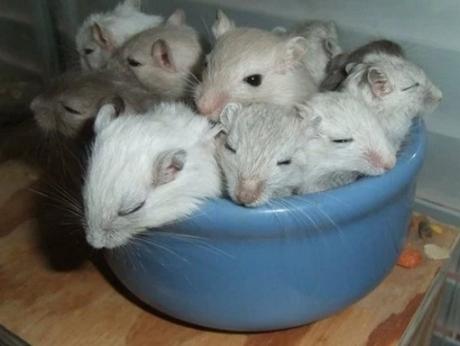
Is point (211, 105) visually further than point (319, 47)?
No

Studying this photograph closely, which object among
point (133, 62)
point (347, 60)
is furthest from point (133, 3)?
point (347, 60)

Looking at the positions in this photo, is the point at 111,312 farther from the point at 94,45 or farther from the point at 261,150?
the point at 94,45

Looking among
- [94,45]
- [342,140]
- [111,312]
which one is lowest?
[111,312]

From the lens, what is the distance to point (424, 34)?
147 centimetres

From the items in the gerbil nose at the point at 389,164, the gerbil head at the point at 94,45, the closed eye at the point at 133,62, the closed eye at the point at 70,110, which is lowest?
the gerbil head at the point at 94,45

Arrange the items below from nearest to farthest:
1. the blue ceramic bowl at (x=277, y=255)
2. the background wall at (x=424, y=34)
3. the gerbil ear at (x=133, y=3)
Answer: the blue ceramic bowl at (x=277, y=255), the background wall at (x=424, y=34), the gerbil ear at (x=133, y=3)

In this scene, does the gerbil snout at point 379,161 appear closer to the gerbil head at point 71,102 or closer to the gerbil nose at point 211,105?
the gerbil nose at point 211,105

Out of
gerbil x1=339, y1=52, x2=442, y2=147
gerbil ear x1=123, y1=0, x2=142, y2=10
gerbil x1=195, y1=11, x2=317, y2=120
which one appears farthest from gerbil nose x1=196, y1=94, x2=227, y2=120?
gerbil ear x1=123, y1=0, x2=142, y2=10

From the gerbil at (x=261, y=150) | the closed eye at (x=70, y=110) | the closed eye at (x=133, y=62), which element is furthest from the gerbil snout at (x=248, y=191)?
the closed eye at (x=133, y=62)

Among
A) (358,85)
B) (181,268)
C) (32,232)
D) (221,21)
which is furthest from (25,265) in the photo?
(358,85)

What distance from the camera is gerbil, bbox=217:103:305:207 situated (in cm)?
96

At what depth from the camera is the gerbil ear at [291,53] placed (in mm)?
1190

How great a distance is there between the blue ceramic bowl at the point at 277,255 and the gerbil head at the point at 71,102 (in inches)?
12.0

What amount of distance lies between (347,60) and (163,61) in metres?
0.39
